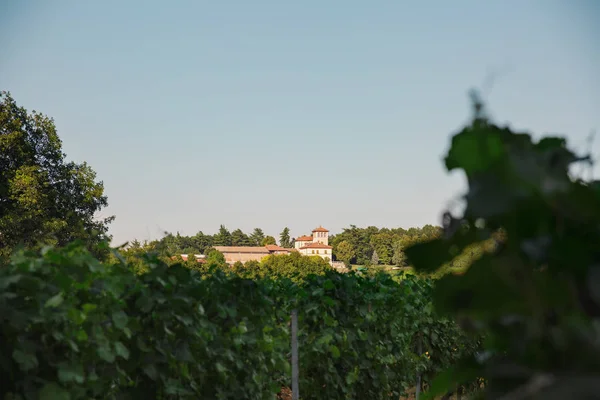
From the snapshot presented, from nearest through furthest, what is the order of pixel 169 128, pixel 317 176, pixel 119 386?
pixel 119 386 → pixel 169 128 → pixel 317 176

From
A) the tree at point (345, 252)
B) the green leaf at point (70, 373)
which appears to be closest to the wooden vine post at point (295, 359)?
the green leaf at point (70, 373)

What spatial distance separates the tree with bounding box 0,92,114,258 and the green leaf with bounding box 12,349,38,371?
31.9 metres

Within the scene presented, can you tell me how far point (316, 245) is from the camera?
160m

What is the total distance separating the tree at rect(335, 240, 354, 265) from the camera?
168m

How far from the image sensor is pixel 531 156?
3.94 ft

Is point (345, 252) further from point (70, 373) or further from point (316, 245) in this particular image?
point (70, 373)

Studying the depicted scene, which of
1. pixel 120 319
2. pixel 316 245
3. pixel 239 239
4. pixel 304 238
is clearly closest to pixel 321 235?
pixel 304 238

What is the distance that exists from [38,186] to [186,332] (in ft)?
117

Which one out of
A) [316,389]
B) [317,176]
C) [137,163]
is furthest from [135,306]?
[317,176]

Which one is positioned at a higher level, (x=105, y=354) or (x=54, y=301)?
Result: (x=54, y=301)

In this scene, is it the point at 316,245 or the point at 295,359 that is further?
the point at 316,245

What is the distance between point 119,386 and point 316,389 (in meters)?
2.88

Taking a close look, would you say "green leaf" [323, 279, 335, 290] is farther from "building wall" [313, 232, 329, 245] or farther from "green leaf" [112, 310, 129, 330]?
"building wall" [313, 232, 329, 245]

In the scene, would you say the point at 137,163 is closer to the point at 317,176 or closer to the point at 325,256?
the point at 317,176
